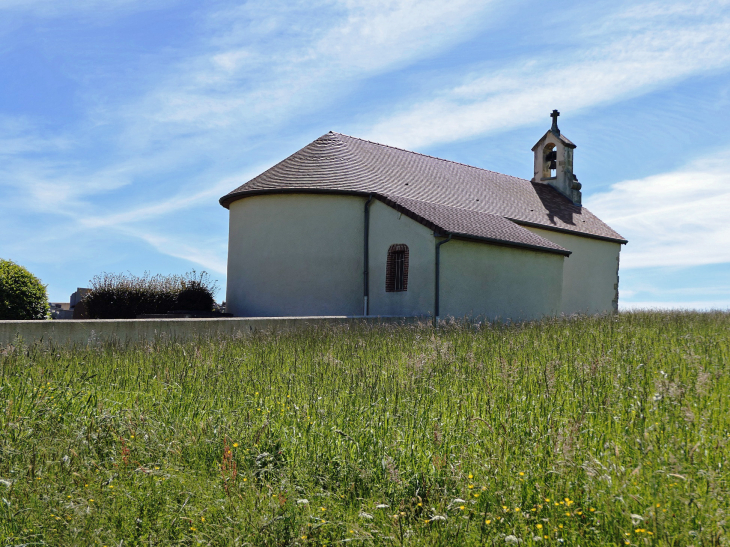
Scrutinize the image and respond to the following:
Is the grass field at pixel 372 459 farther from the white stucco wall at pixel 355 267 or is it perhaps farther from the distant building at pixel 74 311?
the distant building at pixel 74 311

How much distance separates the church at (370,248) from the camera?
17.8 meters

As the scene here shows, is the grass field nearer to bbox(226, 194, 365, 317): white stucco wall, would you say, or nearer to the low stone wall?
the low stone wall

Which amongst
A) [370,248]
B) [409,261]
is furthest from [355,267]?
[409,261]

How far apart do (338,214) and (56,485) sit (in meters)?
15.8

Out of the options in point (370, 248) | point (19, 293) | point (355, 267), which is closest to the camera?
point (19, 293)

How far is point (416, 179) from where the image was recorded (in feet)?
76.4

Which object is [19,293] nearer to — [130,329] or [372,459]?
[130,329]

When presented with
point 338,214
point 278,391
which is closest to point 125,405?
point 278,391

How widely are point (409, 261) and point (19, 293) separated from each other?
12.2 metres

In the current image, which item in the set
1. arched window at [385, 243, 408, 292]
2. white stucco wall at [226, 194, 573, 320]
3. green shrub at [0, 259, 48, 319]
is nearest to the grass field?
white stucco wall at [226, 194, 573, 320]

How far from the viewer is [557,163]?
32188mm

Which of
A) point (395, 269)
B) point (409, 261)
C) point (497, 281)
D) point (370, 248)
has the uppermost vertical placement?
point (370, 248)

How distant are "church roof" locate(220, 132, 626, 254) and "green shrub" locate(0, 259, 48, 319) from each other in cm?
711

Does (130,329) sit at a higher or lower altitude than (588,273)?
lower
